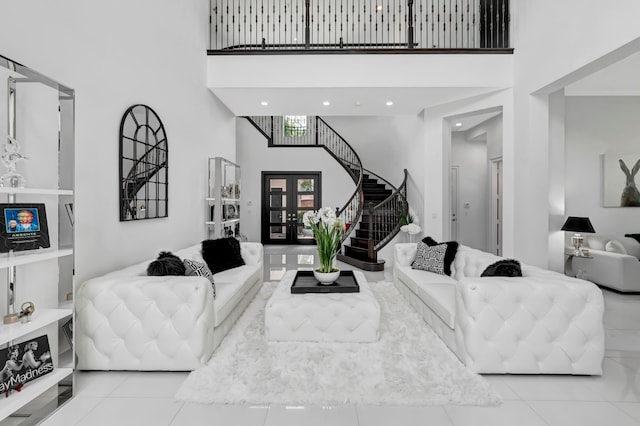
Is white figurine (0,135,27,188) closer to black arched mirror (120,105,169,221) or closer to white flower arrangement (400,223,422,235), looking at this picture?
black arched mirror (120,105,169,221)

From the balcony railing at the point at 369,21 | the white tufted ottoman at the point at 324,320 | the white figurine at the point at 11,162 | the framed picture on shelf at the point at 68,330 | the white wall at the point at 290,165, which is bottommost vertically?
the white tufted ottoman at the point at 324,320

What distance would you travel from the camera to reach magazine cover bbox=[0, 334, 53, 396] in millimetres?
1969

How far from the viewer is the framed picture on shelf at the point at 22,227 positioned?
200 cm

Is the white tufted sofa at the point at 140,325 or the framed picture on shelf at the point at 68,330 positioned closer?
the framed picture on shelf at the point at 68,330

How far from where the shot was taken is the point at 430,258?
4.28 m

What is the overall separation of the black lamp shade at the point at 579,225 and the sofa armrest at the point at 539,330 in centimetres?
274

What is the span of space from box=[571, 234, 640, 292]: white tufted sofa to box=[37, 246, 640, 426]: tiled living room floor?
111 inches

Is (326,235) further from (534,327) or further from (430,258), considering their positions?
(534,327)

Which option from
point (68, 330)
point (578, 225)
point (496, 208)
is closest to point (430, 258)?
point (578, 225)

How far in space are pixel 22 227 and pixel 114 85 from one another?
1704 millimetres

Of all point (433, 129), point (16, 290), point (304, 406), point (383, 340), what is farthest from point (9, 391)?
point (433, 129)

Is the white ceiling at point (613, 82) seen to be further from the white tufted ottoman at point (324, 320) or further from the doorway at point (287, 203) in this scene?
the doorway at point (287, 203)

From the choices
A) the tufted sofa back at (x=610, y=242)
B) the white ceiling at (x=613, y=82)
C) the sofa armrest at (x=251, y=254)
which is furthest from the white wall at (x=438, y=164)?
the sofa armrest at (x=251, y=254)

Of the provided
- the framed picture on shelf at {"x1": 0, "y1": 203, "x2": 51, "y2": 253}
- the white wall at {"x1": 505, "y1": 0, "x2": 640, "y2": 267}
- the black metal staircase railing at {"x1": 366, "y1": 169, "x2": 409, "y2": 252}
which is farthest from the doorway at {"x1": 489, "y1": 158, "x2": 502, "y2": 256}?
the framed picture on shelf at {"x1": 0, "y1": 203, "x2": 51, "y2": 253}
